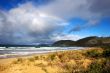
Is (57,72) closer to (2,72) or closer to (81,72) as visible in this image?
(81,72)

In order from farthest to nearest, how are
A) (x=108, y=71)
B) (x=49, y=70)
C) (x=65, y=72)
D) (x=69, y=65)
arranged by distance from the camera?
(x=69, y=65) → (x=49, y=70) → (x=65, y=72) → (x=108, y=71)

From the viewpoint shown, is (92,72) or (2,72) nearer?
(92,72)

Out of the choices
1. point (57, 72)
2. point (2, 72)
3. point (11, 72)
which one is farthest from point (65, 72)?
point (2, 72)

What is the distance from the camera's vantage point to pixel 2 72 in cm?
1238

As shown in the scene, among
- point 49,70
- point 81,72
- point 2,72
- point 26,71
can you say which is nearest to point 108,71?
point 81,72

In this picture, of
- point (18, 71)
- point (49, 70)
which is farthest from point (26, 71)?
point (49, 70)

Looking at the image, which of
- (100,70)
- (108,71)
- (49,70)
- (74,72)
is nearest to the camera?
(108,71)

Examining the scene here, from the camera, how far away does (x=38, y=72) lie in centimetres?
1170

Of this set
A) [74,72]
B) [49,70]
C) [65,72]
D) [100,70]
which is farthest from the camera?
[49,70]

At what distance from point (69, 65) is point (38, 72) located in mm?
2687

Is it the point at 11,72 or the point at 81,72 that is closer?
the point at 81,72

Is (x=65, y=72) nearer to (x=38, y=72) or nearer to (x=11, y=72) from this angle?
(x=38, y=72)

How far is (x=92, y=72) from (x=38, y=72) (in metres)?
3.58

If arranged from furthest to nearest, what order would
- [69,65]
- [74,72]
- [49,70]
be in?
[69,65], [49,70], [74,72]
